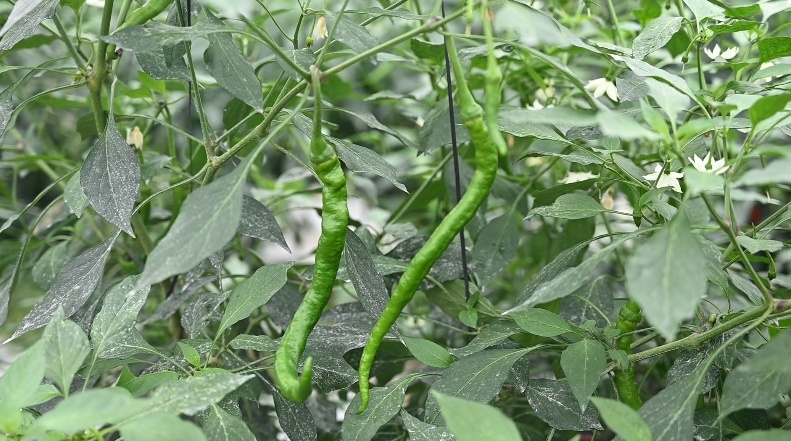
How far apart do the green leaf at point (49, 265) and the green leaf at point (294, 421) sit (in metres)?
0.39

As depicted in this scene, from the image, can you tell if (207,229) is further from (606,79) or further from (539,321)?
(606,79)

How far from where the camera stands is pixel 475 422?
0.44 meters

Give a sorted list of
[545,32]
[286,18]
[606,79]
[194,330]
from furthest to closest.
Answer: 1. [286,18]
2. [606,79]
3. [194,330]
4. [545,32]

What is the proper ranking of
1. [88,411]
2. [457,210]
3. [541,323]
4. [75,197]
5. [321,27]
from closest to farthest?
[88,411], [457,210], [541,323], [75,197], [321,27]

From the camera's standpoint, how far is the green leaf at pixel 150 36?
0.54 meters

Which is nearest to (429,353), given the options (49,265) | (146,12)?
(146,12)

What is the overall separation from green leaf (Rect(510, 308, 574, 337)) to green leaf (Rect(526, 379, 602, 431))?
65mm

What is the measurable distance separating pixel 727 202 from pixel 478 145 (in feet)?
0.58

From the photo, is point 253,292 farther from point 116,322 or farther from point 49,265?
point 49,265

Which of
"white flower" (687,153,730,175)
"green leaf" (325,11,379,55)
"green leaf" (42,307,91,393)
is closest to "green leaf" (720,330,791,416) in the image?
"white flower" (687,153,730,175)

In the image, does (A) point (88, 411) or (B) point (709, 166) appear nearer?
(A) point (88, 411)

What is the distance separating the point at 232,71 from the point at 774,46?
485 mm

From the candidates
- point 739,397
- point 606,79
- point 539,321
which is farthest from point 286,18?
point 739,397

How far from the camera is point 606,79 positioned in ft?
3.04
